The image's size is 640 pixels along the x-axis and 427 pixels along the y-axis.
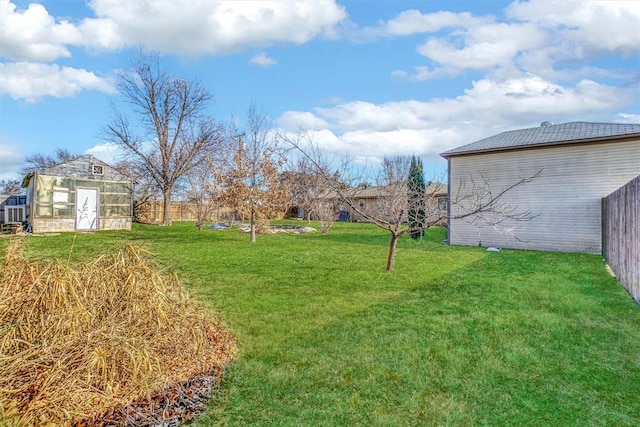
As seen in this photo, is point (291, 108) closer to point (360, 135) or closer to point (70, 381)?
point (360, 135)

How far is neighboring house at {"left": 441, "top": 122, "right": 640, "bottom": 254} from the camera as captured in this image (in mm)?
10992

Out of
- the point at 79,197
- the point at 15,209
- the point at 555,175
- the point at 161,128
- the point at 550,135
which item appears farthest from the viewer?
the point at 161,128

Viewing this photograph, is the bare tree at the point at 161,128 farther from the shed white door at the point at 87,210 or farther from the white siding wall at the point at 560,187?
the white siding wall at the point at 560,187

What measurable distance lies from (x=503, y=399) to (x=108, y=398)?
2556 mm

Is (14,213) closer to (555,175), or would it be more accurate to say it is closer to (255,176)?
(255,176)

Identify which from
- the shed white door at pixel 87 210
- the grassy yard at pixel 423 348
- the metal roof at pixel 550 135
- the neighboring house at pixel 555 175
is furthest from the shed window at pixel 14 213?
the metal roof at pixel 550 135

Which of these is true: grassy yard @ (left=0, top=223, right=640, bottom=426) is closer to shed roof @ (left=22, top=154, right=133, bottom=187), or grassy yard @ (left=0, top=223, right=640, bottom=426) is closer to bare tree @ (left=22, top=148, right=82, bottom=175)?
shed roof @ (left=22, top=154, right=133, bottom=187)

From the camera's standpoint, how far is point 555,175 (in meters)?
11.9

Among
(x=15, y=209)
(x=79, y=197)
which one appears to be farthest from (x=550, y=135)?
(x=15, y=209)

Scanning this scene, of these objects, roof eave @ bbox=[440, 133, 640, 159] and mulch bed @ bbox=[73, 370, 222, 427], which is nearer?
mulch bed @ bbox=[73, 370, 222, 427]

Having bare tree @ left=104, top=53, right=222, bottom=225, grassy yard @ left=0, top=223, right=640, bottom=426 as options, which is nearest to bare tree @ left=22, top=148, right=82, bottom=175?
bare tree @ left=104, top=53, right=222, bottom=225

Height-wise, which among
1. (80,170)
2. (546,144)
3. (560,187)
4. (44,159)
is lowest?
(560,187)

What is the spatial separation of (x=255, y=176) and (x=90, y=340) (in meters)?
11.6

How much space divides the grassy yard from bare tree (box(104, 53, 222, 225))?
17320mm
